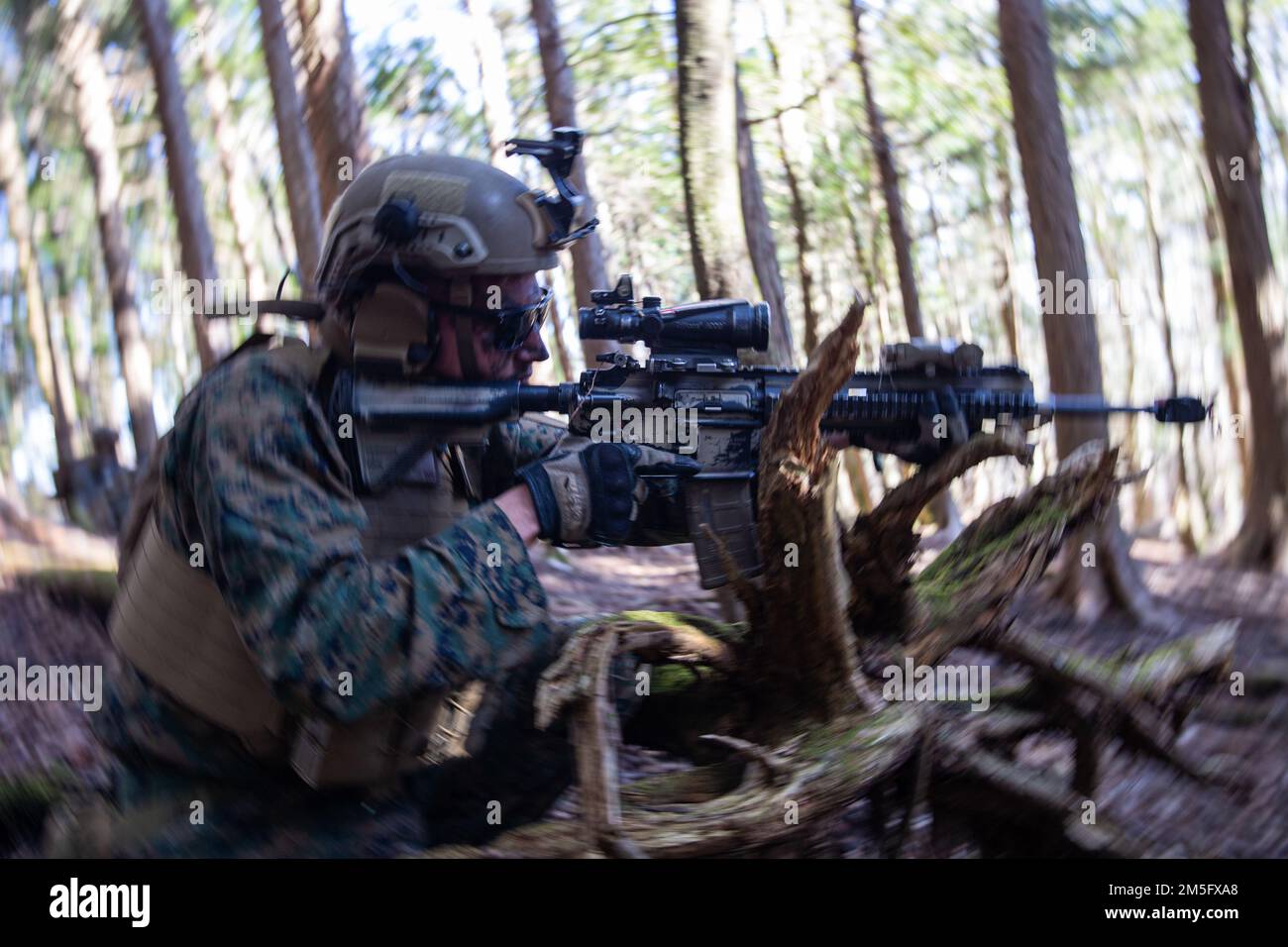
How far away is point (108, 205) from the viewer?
11.0 meters

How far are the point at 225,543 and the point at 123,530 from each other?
661mm

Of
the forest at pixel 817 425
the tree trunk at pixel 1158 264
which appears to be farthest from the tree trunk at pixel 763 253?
the tree trunk at pixel 1158 264

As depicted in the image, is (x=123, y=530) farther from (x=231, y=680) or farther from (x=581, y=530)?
(x=581, y=530)

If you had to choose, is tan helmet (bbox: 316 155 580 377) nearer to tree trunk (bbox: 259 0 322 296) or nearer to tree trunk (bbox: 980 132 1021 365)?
tree trunk (bbox: 259 0 322 296)

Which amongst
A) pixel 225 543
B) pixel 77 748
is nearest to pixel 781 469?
pixel 225 543

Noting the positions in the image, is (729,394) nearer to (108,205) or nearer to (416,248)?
(416,248)

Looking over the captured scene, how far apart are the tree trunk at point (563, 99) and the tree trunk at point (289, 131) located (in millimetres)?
1974

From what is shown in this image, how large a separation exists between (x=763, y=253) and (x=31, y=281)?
1571cm

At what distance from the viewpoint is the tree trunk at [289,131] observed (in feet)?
25.7

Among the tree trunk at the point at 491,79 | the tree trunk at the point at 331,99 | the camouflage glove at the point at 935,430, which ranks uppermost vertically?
the tree trunk at the point at 491,79

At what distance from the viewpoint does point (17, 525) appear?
859 centimetres

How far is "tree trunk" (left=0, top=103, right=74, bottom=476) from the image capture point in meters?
12.3

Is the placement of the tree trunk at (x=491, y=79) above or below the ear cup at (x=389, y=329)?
above

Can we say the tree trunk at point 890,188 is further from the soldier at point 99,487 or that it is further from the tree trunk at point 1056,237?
the soldier at point 99,487
